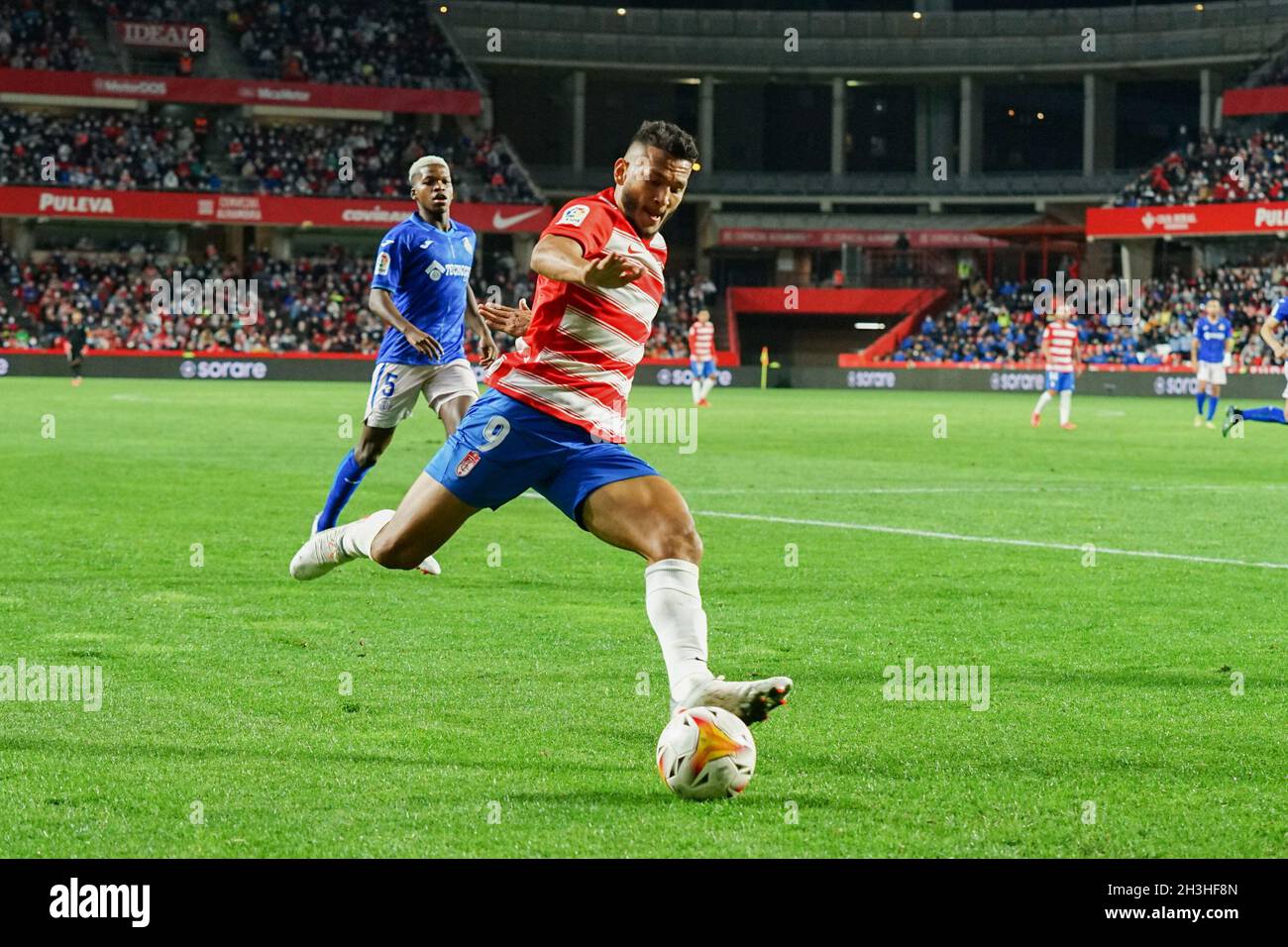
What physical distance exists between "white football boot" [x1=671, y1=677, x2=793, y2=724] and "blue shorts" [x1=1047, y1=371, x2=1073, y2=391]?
2679 centimetres

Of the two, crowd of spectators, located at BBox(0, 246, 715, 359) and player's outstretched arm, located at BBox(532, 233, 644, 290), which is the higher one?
crowd of spectators, located at BBox(0, 246, 715, 359)

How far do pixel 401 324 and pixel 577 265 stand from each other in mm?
6307

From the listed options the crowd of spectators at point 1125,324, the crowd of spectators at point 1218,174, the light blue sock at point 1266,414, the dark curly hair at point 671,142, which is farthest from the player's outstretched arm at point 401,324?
the crowd of spectators at point 1218,174

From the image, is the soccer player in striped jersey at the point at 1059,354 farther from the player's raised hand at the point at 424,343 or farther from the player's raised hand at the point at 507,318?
the player's raised hand at the point at 507,318

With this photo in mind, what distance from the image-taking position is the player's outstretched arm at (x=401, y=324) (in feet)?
38.4

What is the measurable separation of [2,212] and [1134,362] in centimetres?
3713

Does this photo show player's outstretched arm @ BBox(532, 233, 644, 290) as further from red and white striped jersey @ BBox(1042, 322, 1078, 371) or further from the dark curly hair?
red and white striped jersey @ BBox(1042, 322, 1078, 371)

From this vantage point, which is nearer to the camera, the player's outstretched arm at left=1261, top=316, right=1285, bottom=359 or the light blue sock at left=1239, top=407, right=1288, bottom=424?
the light blue sock at left=1239, top=407, right=1288, bottom=424

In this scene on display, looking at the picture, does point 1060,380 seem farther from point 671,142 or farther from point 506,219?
point 506,219
